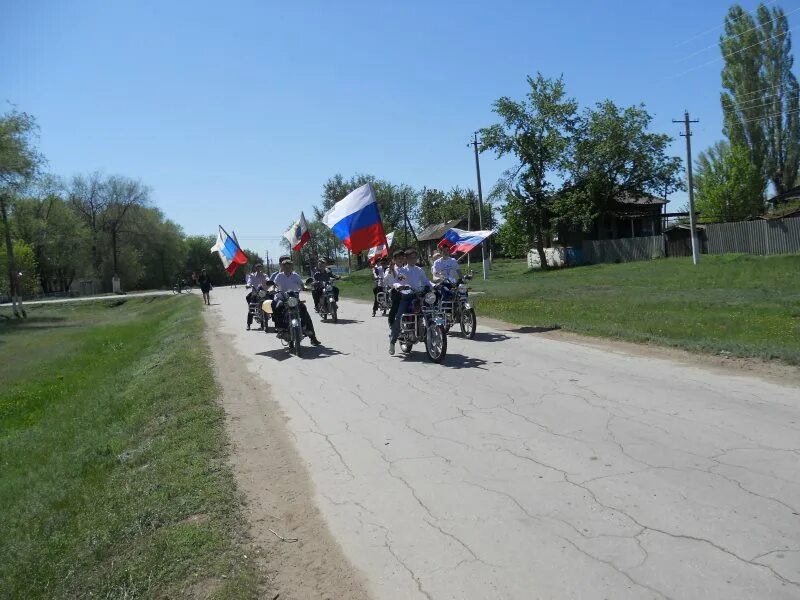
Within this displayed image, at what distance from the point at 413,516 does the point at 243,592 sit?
1410mm

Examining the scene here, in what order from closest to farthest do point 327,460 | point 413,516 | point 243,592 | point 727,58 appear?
point 243,592 → point 413,516 → point 327,460 → point 727,58

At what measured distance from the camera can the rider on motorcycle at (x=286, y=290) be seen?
44.3 feet

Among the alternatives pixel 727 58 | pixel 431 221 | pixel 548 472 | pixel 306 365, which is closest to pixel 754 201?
pixel 727 58

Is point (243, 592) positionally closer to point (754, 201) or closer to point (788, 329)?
point (788, 329)

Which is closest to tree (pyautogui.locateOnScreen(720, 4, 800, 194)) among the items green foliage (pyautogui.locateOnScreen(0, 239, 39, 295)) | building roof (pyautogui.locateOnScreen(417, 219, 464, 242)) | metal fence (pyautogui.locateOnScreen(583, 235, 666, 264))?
metal fence (pyautogui.locateOnScreen(583, 235, 666, 264))

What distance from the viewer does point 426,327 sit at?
11.4m

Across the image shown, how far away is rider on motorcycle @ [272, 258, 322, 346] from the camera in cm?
1351

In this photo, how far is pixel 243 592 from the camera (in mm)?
3791

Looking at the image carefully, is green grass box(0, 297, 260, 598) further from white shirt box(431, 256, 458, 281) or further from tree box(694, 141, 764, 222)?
tree box(694, 141, 764, 222)

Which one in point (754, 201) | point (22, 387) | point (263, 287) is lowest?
point (22, 387)

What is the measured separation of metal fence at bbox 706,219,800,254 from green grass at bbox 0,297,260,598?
32.2m

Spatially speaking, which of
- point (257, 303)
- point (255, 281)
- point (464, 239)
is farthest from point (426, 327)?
point (255, 281)

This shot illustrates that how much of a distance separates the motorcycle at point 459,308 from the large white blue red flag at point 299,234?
1532 centimetres

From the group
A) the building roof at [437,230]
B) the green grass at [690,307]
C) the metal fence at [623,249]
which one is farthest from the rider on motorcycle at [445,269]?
the building roof at [437,230]
